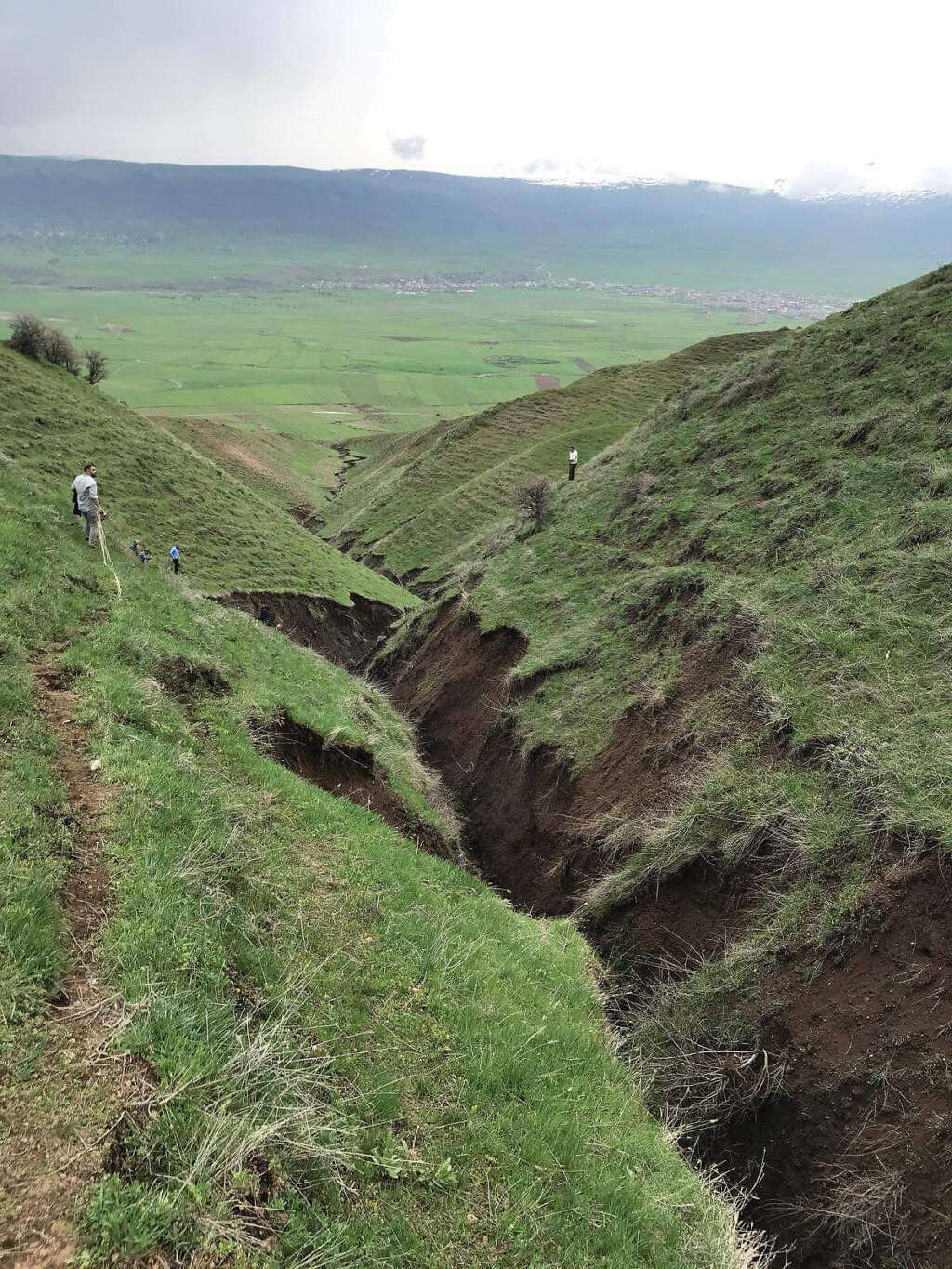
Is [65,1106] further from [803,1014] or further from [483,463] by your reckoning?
[483,463]

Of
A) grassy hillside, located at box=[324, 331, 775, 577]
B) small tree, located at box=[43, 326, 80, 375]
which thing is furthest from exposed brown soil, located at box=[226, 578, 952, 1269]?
small tree, located at box=[43, 326, 80, 375]

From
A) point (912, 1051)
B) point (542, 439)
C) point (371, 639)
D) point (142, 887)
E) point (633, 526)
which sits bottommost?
point (371, 639)

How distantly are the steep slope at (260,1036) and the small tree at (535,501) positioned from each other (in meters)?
20.6

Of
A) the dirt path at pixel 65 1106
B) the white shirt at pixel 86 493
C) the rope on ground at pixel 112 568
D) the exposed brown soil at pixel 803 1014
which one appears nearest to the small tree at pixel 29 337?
the white shirt at pixel 86 493

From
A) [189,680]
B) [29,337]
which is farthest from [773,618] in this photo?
[29,337]

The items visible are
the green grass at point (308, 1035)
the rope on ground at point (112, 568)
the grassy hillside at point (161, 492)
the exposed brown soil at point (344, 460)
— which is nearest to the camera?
the green grass at point (308, 1035)

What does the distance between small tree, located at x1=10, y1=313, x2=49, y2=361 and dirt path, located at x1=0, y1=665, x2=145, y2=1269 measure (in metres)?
45.4

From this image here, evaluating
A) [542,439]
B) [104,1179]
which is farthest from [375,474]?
[104,1179]

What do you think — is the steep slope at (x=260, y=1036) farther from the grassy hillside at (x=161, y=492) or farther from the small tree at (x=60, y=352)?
the small tree at (x=60, y=352)

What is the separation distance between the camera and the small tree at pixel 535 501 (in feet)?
95.0

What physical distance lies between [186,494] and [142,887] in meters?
33.8

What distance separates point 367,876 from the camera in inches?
331

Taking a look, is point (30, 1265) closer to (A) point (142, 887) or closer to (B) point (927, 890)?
(A) point (142, 887)

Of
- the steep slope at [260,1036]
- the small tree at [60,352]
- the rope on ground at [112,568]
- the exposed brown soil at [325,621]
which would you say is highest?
the small tree at [60,352]
